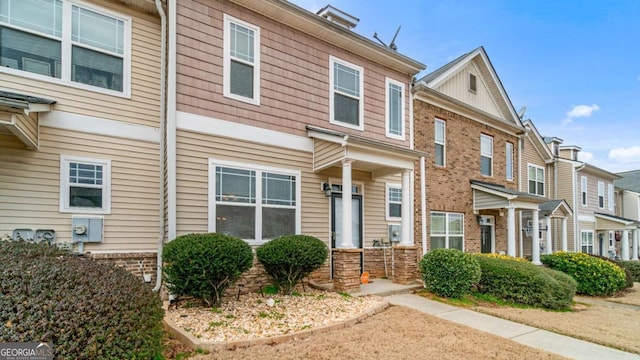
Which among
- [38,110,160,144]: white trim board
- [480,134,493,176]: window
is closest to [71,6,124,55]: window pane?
[38,110,160,144]: white trim board

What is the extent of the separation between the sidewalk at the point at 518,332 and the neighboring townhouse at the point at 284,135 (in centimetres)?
150

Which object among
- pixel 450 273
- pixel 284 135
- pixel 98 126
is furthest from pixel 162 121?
pixel 450 273

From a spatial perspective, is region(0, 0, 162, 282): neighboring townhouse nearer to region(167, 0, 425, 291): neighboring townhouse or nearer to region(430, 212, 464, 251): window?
region(167, 0, 425, 291): neighboring townhouse

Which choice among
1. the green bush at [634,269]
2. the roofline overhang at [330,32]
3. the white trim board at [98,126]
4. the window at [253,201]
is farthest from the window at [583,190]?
the white trim board at [98,126]

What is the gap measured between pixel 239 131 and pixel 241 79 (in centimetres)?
115

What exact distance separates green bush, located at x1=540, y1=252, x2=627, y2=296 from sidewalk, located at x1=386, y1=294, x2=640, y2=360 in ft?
22.2

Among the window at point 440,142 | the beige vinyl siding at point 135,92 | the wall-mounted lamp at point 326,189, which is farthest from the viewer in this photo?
the window at point 440,142

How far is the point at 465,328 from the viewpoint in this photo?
18.8 ft

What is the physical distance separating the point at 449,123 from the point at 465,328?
8.15 meters

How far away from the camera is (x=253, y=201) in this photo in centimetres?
768

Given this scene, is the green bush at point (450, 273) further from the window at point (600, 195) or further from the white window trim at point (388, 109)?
the window at point (600, 195)

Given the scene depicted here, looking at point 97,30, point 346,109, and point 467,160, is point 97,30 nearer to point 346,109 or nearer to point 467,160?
point 346,109

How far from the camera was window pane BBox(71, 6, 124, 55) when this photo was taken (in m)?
6.24

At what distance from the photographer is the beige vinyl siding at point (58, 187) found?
5531 millimetres
